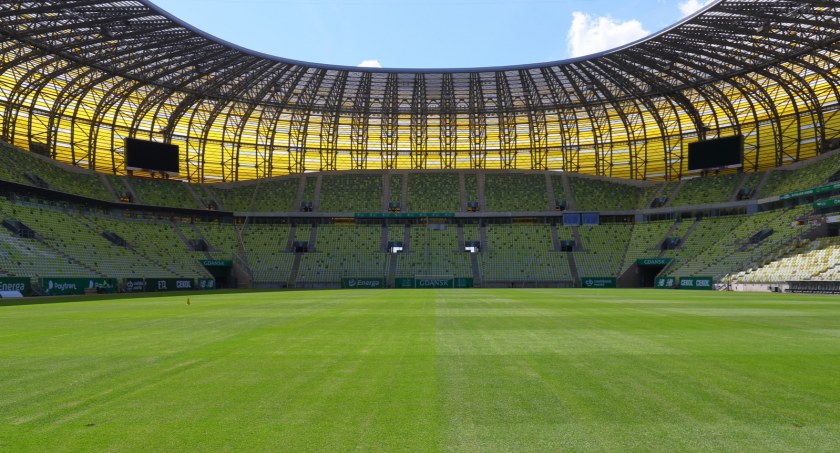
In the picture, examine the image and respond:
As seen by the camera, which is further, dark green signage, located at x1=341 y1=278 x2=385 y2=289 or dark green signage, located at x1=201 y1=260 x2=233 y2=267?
dark green signage, located at x1=341 y1=278 x2=385 y2=289

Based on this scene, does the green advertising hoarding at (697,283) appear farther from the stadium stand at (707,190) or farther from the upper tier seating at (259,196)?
the upper tier seating at (259,196)

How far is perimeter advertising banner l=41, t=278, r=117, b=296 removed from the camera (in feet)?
155

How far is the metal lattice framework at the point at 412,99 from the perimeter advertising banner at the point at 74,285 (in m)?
19.9

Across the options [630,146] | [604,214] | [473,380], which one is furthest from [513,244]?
[473,380]

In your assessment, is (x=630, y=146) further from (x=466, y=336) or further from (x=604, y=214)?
(x=466, y=336)

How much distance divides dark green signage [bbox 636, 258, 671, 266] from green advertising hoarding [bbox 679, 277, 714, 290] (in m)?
6.95

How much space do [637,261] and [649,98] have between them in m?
20.1

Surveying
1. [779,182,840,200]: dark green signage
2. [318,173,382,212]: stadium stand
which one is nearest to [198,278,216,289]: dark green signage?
[318,173,382,212]: stadium stand

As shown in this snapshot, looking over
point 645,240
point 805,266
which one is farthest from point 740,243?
point 805,266

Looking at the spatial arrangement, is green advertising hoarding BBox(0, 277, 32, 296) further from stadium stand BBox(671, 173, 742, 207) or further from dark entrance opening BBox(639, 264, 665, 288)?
stadium stand BBox(671, 173, 742, 207)

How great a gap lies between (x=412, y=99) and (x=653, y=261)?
3597 centimetres

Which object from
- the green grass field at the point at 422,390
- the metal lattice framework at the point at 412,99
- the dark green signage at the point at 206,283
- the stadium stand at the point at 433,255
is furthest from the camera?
the stadium stand at the point at 433,255

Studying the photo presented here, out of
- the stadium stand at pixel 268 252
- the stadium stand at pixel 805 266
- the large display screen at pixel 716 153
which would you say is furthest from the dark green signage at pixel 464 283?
the large display screen at pixel 716 153

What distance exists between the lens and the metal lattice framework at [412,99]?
167ft
